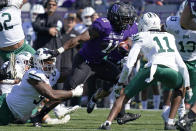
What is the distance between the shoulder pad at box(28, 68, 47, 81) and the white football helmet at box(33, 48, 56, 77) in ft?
0.27

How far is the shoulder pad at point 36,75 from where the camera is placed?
7684 mm

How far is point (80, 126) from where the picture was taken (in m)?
8.37

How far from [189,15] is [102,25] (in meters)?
1.32

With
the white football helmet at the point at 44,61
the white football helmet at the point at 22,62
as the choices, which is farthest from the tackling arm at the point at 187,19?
the white football helmet at the point at 22,62

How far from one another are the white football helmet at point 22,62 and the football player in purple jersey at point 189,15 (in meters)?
2.00

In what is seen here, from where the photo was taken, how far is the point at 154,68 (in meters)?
7.43

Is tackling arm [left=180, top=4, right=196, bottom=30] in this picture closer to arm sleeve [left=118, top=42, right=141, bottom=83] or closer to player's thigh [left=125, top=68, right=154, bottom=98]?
arm sleeve [left=118, top=42, right=141, bottom=83]

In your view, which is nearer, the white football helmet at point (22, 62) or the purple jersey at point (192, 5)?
the purple jersey at point (192, 5)

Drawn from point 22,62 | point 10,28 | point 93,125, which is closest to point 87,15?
point 10,28

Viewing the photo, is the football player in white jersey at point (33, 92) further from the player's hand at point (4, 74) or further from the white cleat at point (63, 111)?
the player's hand at point (4, 74)

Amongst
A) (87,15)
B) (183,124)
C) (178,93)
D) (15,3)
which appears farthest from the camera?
(87,15)

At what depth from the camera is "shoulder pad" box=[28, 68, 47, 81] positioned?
768 centimetres

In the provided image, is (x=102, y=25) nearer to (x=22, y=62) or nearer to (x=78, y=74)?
(x=78, y=74)

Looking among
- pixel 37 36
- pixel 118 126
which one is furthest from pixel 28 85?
pixel 37 36
